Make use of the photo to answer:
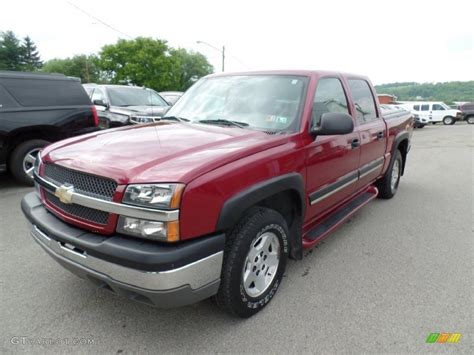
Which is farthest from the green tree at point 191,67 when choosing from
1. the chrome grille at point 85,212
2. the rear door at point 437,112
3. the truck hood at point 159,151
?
the chrome grille at point 85,212

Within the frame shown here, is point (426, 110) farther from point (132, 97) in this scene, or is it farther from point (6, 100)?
point (6, 100)

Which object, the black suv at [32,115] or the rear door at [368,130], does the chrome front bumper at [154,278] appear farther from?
the black suv at [32,115]

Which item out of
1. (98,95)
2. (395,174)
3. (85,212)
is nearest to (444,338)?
(85,212)

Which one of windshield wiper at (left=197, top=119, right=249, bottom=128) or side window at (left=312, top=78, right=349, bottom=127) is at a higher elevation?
side window at (left=312, top=78, right=349, bottom=127)

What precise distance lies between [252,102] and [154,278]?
1830mm

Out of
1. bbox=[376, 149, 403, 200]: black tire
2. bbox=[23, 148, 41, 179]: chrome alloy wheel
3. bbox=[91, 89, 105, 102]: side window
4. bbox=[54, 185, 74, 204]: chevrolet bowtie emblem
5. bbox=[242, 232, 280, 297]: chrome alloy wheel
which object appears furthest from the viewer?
bbox=[91, 89, 105, 102]: side window

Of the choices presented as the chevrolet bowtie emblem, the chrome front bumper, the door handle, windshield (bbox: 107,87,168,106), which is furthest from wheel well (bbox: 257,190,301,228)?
windshield (bbox: 107,87,168,106)

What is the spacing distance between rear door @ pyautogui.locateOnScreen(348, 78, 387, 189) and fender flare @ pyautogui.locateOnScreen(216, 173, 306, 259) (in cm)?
138

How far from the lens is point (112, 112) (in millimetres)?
8148

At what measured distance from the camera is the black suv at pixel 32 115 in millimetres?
5287

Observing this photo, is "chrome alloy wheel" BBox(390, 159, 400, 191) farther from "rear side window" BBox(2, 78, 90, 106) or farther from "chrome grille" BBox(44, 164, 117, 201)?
"rear side window" BBox(2, 78, 90, 106)

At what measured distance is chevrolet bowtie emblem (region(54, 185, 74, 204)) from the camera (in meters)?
2.16

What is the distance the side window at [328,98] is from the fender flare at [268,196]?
65 cm

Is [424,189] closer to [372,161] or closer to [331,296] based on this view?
[372,161]
